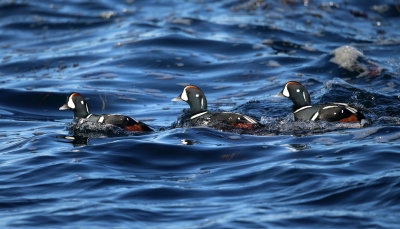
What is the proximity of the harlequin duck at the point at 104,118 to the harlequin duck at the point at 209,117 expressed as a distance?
75 cm

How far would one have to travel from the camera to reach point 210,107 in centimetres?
1117

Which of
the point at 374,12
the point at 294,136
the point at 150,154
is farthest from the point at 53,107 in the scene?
the point at 374,12

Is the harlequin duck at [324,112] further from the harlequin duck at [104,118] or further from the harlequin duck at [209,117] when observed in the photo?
the harlequin duck at [104,118]

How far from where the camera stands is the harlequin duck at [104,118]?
866 centimetres

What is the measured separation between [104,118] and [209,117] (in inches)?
58.5

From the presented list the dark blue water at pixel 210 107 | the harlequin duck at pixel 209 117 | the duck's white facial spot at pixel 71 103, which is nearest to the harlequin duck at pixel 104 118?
the duck's white facial spot at pixel 71 103

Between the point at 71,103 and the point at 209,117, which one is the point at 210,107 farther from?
the point at 71,103

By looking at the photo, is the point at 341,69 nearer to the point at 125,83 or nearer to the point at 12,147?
the point at 125,83

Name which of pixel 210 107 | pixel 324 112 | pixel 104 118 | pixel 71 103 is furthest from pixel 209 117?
pixel 210 107

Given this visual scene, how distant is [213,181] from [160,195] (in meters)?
0.64

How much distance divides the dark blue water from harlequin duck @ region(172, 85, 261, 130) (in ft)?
0.83

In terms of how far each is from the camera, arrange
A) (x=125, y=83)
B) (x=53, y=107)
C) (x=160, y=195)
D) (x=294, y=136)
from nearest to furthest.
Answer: (x=160, y=195) → (x=294, y=136) → (x=53, y=107) → (x=125, y=83)

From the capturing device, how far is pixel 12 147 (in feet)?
27.9

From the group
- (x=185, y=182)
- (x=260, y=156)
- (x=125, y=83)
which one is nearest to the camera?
(x=185, y=182)
